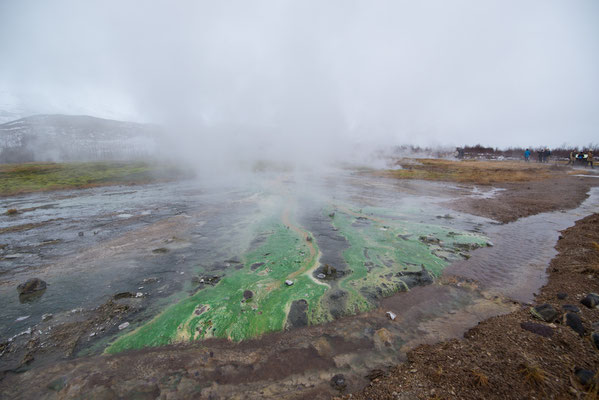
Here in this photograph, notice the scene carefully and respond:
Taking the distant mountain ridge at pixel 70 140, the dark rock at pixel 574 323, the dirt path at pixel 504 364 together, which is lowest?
the dirt path at pixel 504 364

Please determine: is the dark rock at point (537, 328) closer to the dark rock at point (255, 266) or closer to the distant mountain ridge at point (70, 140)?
the dark rock at point (255, 266)

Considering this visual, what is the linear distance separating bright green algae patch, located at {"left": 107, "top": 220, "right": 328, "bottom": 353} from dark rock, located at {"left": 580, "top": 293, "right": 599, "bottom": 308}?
5.21 metres

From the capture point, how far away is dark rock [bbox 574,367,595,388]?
291 centimetres

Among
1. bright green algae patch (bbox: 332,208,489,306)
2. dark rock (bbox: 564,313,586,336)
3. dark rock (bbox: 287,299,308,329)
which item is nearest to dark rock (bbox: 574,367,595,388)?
dark rock (bbox: 564,313,586,336)

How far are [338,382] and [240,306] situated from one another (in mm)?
2712

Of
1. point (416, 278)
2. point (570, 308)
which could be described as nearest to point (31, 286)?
point (416, 278)

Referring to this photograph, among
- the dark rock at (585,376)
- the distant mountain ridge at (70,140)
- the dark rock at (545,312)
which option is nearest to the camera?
the dark rock at (585,376)

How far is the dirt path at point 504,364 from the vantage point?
9.76 feet

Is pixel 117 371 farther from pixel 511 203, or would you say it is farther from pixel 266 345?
pixel 511 203

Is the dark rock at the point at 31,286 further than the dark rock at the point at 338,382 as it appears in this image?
Yes

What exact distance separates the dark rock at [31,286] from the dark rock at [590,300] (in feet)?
39.7

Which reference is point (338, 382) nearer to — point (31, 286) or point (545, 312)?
point (545, 312)

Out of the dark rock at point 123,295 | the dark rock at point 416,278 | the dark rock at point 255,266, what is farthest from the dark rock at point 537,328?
the dark rock at point 123,295

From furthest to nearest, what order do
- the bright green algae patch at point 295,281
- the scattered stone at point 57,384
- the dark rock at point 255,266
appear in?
the dark rock at point 255,266
the bright green algae patch at point 295,281
the scattered stone at point 57,384
